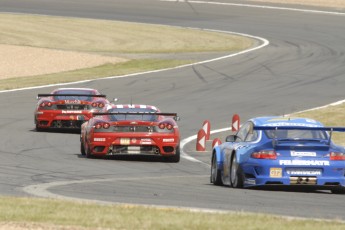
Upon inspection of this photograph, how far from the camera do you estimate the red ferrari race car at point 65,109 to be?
90.3 feet

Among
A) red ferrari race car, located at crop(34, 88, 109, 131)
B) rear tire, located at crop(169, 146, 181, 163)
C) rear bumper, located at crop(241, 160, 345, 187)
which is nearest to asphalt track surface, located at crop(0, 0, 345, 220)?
rear bumper, located at crop(241, 160, 345, 187)

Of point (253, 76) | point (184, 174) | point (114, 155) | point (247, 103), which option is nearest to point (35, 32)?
point (253, 76)

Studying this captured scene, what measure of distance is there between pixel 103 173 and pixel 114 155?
3831mm

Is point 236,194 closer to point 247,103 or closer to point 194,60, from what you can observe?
point 247,103

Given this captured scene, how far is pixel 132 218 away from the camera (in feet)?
37.7

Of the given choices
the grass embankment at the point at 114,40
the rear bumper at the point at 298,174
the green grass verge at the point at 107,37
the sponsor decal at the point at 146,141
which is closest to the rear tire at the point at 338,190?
the rear bumper at the point at 298,174

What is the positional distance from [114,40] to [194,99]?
19.5 meters

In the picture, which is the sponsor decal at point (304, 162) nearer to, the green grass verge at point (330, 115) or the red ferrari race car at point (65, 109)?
the green grass verge at point (330, 115)

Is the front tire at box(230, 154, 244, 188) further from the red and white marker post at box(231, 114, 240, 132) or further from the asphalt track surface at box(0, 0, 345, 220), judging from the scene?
the red and white marker post at box(231, 114, 240, 132)

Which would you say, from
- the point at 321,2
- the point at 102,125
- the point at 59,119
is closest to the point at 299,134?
the point at 102,125

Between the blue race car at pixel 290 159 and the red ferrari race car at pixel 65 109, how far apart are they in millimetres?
11538

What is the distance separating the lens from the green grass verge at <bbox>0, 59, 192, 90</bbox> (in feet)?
132

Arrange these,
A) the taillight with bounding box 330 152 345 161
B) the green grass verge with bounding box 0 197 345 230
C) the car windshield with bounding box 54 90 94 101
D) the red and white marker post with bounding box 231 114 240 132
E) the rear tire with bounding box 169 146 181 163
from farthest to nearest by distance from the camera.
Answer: the car windshield with bounding box 54 90 94 101
the red and white marker post with bounding box 231 114 240 132
the rear tire with bounding box 169 146 181 163
the taillight with bounding box 330 152 345 161
the green grass verge with bounding box 0 197 345 230

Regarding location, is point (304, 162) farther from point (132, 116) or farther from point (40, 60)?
point (40, 60)
